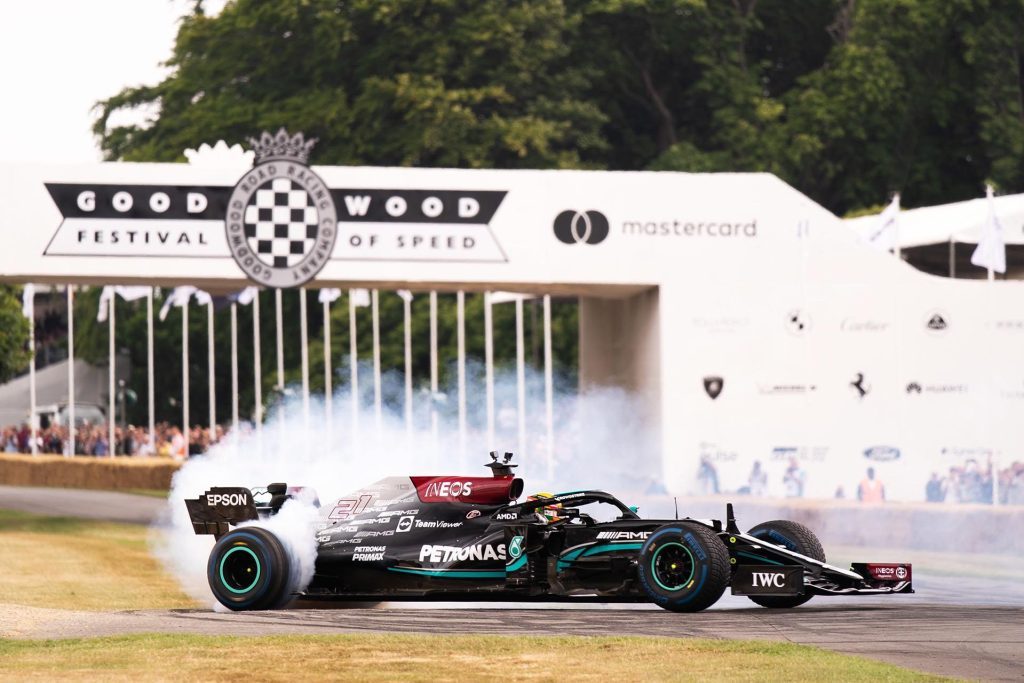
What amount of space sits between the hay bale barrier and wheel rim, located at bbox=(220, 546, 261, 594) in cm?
2468

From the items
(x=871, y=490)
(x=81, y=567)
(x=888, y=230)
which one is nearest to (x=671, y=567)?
(x=81, y=567)

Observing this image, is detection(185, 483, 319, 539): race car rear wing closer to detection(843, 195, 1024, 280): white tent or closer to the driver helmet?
the driver helmet

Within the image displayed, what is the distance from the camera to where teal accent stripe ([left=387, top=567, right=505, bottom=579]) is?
15.1 m

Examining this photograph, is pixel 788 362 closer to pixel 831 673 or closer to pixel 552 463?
pixel 552 463

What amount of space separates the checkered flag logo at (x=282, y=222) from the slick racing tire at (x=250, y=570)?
50.5 feet

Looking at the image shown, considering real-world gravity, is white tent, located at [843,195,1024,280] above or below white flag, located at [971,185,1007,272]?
above

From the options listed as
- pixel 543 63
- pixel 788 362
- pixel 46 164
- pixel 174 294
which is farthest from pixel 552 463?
pixel 543 63

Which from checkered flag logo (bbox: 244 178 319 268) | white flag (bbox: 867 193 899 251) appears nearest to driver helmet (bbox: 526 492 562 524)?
checkered flag logo (bbox: 244 178 319 268)

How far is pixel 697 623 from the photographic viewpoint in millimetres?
13969

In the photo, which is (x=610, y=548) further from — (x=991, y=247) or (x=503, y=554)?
(x=991, y=247)

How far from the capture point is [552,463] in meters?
34.1

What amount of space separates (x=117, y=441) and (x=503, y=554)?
38933 mm

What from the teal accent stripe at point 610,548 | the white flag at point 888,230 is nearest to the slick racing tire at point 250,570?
the teal accent stripe at point 610,548

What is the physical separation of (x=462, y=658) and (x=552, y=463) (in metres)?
22.0
